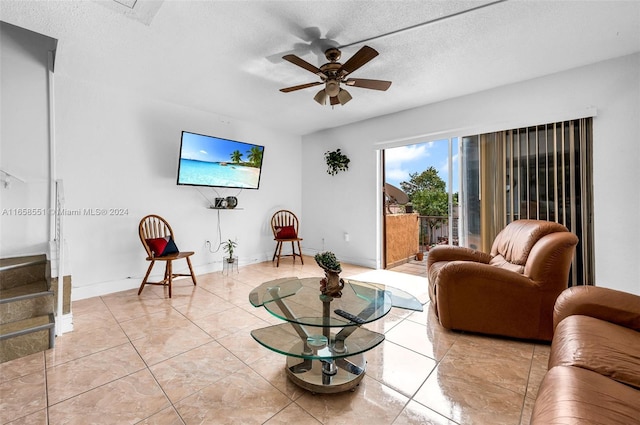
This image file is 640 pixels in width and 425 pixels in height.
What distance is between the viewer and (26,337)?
78.5 inches

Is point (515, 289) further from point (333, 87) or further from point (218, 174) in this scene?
point (218, 174)

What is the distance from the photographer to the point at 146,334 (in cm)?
228

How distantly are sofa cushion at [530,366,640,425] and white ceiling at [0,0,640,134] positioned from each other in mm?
2245

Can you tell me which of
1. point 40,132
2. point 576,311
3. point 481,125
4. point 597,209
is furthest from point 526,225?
point 40,132

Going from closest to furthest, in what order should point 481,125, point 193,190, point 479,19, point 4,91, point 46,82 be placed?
point 479,19
point 4,91
point 46,82
point 481,125
point 193,190

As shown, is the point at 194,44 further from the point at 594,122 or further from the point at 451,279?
the point at 594,122

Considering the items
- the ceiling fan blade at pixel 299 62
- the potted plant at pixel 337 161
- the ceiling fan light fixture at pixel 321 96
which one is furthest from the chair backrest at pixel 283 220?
the ceiling fan blade at pixel 299 62

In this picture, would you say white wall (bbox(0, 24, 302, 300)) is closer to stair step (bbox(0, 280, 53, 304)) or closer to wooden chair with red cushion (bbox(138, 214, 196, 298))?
wooden chair with red cushion (bbox(138, 214, 196, 298))

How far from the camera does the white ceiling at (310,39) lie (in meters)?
1.95

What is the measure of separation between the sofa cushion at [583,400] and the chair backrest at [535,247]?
118 centimetres

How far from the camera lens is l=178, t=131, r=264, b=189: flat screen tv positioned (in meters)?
3.79

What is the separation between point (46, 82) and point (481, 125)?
4.76 metres

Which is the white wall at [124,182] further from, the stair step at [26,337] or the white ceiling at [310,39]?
the stair step at [26,337]

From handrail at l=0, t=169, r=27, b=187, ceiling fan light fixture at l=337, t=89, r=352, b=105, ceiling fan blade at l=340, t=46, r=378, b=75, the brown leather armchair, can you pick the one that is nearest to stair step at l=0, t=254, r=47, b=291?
handrail at l=0, t=169, r=27, b=187
